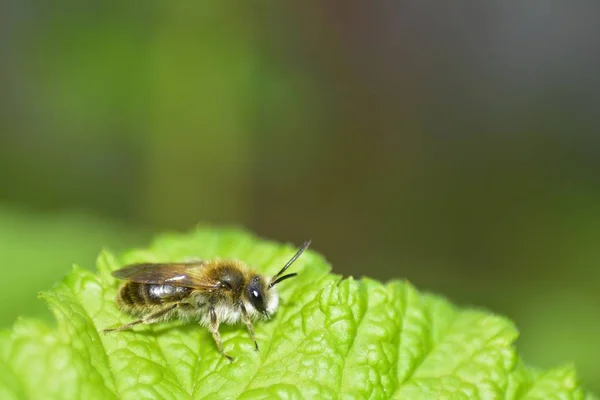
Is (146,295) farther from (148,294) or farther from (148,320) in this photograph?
(148,320)

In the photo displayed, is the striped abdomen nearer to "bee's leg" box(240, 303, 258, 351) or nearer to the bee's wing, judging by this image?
the bee's wing

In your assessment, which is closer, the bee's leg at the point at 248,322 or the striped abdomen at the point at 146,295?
the bee's leg at the point at 248,322

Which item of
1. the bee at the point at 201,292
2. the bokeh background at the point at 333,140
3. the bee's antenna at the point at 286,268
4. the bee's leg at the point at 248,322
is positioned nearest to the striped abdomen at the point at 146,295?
the bee at the point at 201,292

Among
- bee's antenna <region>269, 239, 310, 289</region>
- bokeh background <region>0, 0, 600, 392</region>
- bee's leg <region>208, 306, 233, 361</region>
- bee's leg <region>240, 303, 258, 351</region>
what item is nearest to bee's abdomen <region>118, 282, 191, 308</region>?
bee's leg <region>208, 306, 233, 361</region>

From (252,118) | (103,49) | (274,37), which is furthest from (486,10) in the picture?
(103,49)

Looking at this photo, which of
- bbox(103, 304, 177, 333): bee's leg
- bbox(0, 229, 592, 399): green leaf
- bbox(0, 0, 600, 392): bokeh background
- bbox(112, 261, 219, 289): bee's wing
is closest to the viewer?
Answer: bbox(0, 229, 592, 399): green leaf

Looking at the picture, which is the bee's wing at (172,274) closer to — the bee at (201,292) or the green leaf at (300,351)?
the bee at (201,292)

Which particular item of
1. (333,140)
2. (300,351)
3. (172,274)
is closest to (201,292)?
(172,274)
